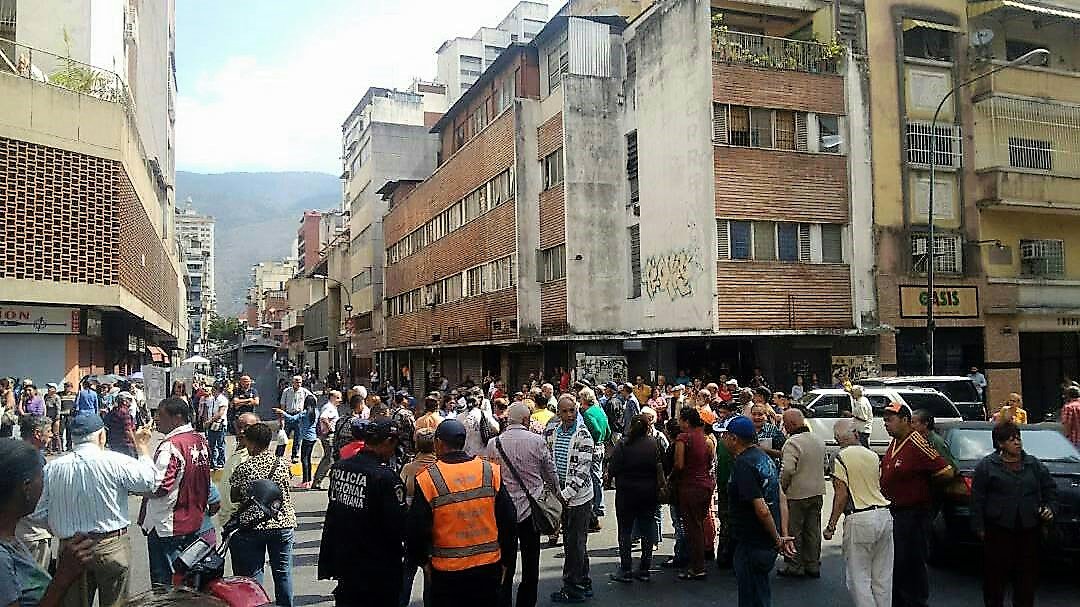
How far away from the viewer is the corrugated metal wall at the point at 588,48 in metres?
26.2

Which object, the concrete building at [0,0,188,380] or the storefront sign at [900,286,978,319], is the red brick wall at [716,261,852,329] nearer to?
the storefront sign at [900,286,978,319]

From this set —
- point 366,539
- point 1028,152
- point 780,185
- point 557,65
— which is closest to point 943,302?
point 1028,152

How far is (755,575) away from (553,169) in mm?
21871

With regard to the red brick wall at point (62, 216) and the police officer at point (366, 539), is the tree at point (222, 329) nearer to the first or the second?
the red brick wall at point (62, 216)

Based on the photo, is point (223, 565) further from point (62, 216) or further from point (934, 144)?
point (934, 144)

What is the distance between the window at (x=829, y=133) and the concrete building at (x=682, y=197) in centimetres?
4

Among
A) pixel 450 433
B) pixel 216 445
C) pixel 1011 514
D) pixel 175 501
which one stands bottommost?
pixel 216 445

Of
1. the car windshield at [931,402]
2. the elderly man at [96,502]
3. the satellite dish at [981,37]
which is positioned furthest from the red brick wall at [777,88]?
the elderly man at [96,502]

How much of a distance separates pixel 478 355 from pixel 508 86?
11.7 metres

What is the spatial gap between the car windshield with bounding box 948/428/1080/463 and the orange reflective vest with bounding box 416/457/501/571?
6340mm

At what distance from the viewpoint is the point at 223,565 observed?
15.7 feet

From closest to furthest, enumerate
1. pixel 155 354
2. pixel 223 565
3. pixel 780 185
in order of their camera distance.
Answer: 1. pixel 223 565
2. pixel 780 185
3. pixel 155 354

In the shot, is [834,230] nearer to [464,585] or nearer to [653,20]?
[653,20]

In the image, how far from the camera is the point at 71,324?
23656 millimetres
